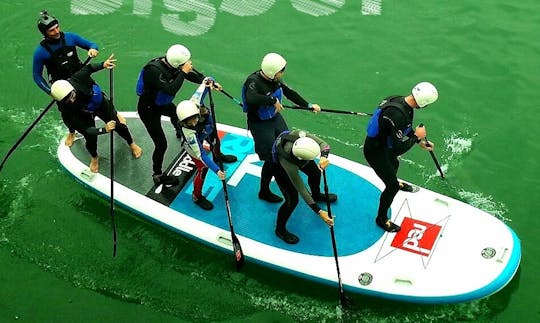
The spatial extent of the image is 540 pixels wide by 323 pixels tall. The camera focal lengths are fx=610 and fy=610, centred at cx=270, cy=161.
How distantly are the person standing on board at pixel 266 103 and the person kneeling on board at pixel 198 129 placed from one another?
470 millimetres

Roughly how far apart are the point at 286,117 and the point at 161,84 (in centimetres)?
268

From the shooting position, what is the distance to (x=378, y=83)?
9.41 metres

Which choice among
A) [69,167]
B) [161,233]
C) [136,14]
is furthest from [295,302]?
[136,14]

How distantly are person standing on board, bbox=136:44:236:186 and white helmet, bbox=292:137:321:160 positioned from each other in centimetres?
162

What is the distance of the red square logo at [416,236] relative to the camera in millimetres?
6629

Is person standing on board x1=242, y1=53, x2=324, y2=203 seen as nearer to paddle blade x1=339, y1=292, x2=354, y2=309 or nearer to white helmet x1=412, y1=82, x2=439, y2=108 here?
paddle blade x1=339, y1=292, x2=354, y2=309

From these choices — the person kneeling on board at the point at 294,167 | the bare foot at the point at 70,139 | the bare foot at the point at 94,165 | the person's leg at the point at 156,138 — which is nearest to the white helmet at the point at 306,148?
the person kneeling on board at the point at 294,167

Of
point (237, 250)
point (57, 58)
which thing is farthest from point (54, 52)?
point (237, 250)

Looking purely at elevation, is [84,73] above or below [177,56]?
below

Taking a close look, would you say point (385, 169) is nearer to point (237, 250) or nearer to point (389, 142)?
point (389, 142)

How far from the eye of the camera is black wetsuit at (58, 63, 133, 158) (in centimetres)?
694

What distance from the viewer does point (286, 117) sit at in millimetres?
8977

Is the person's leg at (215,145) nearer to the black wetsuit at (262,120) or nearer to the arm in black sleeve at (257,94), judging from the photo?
the black wetsuit at (262,120)

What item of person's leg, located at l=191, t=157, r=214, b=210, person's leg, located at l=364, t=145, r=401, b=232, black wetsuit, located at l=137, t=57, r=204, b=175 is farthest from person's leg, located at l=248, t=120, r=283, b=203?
person's leg, located at l=364, t=145, r=401, b=232
